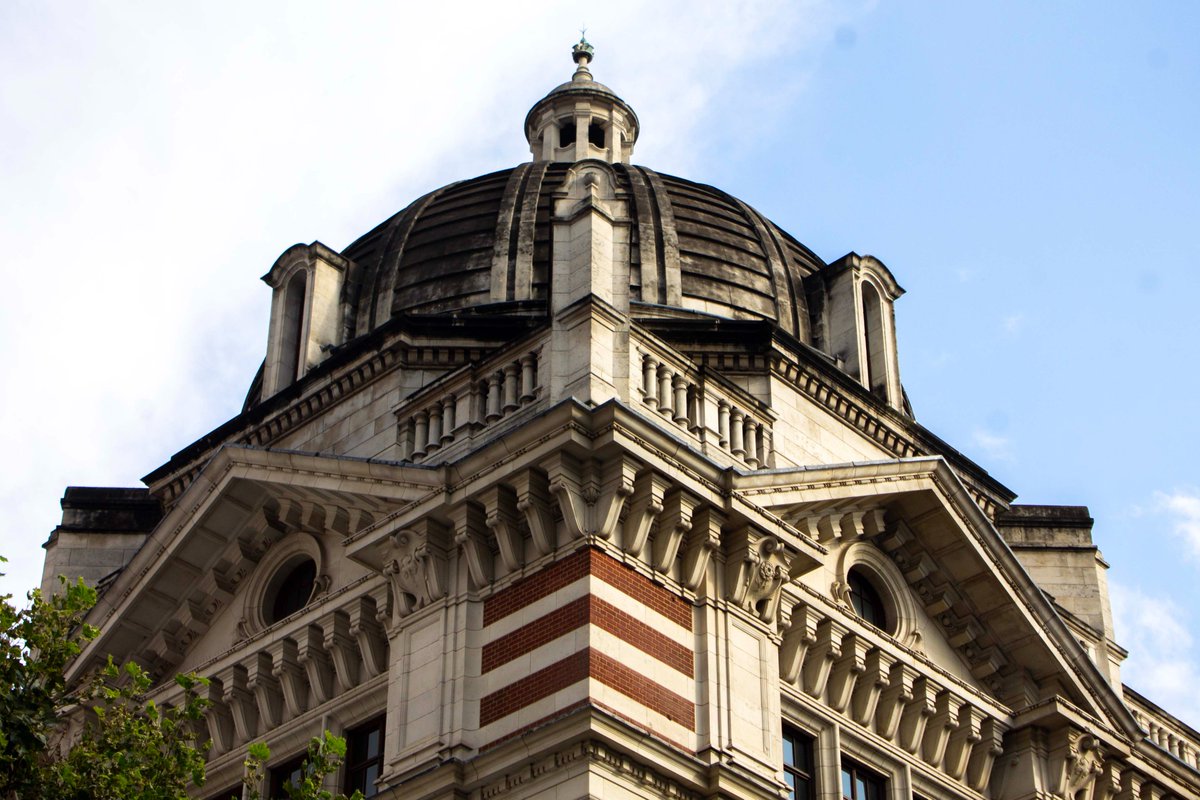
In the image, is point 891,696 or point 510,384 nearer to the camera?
point 510,384

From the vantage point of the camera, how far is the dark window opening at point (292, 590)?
986 inches

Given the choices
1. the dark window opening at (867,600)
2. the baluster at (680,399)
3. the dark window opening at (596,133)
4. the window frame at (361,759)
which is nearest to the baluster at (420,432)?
the baluster at (680,399)

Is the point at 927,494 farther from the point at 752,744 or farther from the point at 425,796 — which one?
the point at 425,796

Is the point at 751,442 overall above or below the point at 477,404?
below

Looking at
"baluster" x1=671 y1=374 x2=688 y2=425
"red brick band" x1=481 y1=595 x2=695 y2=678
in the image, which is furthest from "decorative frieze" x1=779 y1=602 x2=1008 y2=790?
"baluster" x1=671 y1=374 x2=688 y2=425

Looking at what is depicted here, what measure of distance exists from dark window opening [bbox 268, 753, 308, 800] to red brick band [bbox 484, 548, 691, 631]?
11.9ft

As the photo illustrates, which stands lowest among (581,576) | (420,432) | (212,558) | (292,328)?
(581,576)

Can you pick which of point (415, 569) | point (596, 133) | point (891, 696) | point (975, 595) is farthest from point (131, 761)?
point (596, 133)

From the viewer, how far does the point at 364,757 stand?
2270cm

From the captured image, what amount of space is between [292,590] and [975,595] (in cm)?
853

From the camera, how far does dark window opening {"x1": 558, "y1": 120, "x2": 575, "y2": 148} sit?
42750mm

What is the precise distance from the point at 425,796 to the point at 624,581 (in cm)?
295

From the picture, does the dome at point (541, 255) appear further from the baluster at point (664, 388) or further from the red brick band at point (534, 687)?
the red brick band at point (534, 687)

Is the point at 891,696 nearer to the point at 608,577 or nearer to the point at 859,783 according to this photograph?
the point at 859,783
